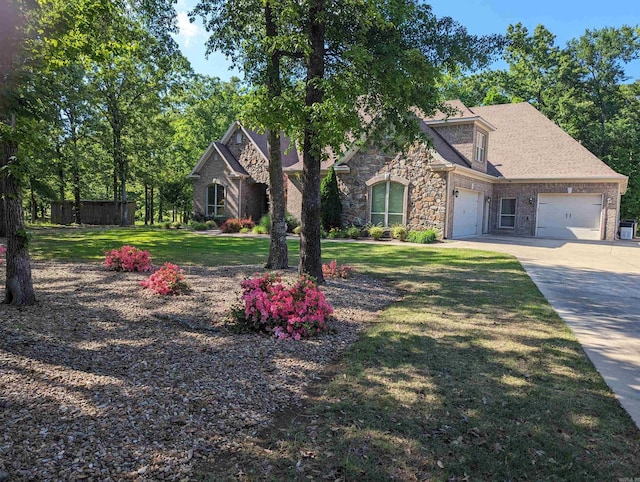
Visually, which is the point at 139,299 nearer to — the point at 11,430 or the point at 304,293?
the point at 304,293

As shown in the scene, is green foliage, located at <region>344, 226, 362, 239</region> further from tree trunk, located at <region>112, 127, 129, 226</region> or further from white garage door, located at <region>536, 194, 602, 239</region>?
tree trunk, located at <region>112, 127, 129, 226</region>

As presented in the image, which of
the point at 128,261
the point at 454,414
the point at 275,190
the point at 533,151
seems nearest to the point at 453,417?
the point at 454,414

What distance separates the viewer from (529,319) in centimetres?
570

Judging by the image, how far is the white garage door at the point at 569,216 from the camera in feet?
65.7

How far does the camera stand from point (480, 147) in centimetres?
2045

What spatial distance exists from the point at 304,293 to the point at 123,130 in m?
25.6

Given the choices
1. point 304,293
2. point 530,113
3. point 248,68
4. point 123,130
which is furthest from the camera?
point 123,130

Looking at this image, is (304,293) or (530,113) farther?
(530,113)

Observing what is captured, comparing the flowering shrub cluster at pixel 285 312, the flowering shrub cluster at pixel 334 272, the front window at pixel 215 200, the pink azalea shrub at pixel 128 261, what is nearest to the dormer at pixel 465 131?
the front window at pixel 215 200

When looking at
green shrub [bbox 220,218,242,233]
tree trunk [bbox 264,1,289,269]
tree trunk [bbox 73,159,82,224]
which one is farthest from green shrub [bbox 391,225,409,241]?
tree trunk [bbox 73,159,82,224]

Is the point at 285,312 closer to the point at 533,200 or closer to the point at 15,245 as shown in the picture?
the point at 15,245

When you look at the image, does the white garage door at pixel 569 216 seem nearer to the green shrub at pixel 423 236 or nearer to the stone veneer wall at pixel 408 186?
the stone veneer wall at pixel 408 186

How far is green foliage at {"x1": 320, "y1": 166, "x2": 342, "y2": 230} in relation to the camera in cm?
1906

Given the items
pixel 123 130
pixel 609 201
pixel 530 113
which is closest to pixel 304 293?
pixel 609 201
